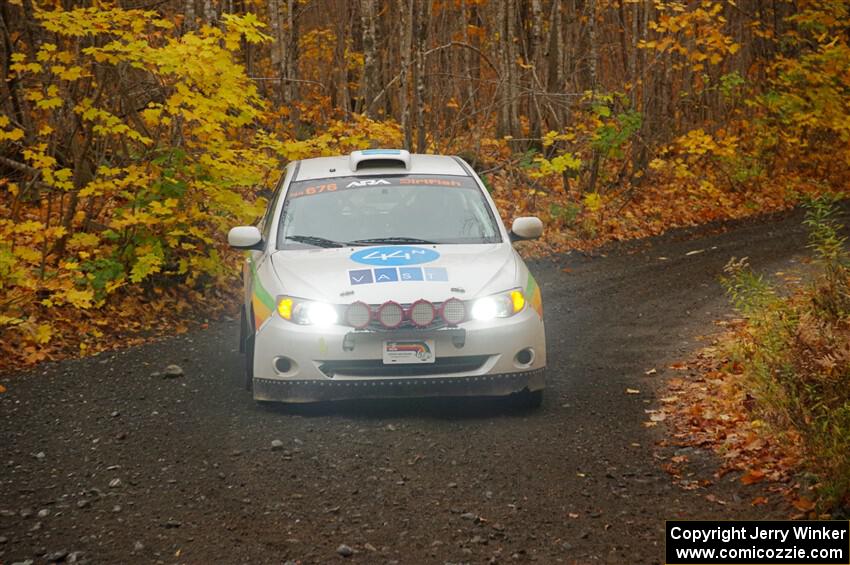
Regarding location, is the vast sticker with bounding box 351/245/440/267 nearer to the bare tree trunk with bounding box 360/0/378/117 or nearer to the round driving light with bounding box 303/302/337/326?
the round driving light with bounding box 303/302/337/326

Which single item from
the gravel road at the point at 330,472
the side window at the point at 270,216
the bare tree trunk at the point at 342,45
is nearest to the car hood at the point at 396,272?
the side window at the point at 270,216

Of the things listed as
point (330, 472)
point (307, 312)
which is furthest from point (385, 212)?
point (330, 472)

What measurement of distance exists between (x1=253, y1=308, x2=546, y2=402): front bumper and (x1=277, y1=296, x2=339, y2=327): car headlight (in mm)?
56

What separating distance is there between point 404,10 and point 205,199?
9.51 metres

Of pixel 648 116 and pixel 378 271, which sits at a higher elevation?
pixel 378 271

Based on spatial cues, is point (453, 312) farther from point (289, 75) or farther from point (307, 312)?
point (289, 75)

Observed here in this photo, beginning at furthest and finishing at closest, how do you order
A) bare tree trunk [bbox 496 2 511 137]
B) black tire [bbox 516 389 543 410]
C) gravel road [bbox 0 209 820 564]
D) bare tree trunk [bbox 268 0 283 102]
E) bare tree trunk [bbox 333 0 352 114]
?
bare tree trunk [bbox 333 0 352 114] < bare tree trunk [bbox 496 2 511 137] < bare tree trunk [bbox 268 0 283 102] < black tire [bbox 516 389 543 410] < gravel road [bbox 0 209 820 564]

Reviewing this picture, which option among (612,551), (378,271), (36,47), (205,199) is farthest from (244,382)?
(36,47)

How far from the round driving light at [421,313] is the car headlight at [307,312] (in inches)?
20.5

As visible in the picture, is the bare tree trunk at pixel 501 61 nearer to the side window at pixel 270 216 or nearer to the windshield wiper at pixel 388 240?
the side window at pixel 270 216

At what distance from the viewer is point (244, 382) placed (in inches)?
346

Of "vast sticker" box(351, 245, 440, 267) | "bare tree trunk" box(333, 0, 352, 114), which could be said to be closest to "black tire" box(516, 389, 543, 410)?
"vast sticker" box(351, 245, 440, 267)

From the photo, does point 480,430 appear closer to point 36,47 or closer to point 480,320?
point 480,320

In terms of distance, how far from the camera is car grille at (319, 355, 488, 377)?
23.4 ft
